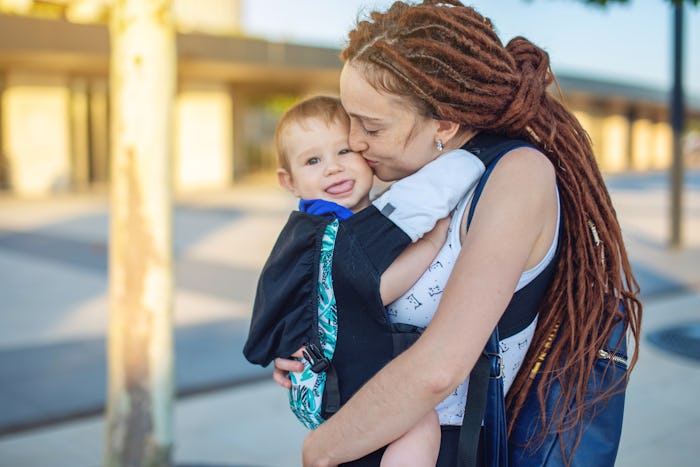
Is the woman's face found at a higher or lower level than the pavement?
higher

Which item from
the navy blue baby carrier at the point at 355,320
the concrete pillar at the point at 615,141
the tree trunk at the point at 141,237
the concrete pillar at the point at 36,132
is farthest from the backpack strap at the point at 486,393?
the concrete pillar at the point at 615,141

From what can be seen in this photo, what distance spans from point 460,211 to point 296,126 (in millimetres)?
542

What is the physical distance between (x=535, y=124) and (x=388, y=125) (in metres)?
0.30

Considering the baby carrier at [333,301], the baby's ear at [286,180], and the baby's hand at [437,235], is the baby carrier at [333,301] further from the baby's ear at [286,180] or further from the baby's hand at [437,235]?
the baby's ear at [286,180]

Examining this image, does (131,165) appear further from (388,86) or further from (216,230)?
(216,230)

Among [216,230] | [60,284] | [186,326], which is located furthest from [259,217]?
[186,326]

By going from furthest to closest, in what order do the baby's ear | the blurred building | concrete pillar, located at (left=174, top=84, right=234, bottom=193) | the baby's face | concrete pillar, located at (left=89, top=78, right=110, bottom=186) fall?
concrete pillar, located at (left=174, top=84, right=234, bottom=193) → concrete pillar, located at (left=89, top=78, right=110, bottom=186) → the blurred building → the baby's ear → the baby's face

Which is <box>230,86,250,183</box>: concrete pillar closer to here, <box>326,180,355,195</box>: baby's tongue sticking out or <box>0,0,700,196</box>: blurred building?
<box>0,0,700,196</box>: blurred building

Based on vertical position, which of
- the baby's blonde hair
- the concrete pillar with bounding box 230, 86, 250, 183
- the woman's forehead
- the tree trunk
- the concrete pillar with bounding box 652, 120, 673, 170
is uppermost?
the woman's forehead

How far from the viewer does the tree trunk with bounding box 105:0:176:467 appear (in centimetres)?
323

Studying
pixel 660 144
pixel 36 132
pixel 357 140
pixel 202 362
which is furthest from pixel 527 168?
pixel 660 144

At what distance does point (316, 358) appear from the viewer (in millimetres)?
1563

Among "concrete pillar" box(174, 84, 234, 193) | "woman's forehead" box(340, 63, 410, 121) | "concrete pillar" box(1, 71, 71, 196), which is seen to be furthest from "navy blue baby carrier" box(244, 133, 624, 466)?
"concrete pillar" box(174, 84, 234, 193)

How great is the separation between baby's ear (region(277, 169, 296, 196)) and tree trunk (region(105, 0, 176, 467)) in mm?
1434
